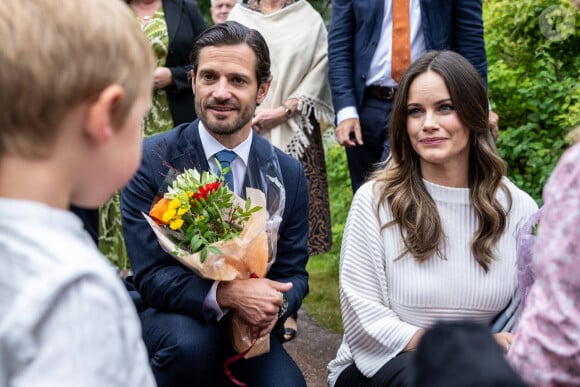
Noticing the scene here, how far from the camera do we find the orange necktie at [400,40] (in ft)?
14.5

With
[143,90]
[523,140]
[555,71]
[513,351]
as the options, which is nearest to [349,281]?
[513,351]

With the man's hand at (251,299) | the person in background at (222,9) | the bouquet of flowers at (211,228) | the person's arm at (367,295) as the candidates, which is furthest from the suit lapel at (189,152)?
the person in background at (222,9)

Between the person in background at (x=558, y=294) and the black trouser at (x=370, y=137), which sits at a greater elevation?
the person in background at (x=558, y=294)

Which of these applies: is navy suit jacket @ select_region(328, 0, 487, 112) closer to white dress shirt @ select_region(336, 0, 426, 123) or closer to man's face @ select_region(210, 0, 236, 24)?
white dress shirt @ select_region(336, 0, 426, 123)

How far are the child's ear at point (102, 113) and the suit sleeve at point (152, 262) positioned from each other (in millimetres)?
1647

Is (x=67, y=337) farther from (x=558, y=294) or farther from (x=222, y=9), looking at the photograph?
(x=222, y=9)

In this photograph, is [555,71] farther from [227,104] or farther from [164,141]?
[164,141]

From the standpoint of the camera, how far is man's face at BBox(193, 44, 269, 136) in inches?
139

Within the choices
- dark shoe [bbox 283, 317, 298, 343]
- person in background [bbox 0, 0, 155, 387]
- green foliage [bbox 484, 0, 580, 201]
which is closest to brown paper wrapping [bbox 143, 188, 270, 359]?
person in background [bbox 0, 0, 155, 387]

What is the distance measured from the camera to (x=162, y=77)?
16.1 ft

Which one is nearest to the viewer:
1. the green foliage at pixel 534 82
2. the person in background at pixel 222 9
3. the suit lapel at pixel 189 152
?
the suit lapel at pixel 189 152

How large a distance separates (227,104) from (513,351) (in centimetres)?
216

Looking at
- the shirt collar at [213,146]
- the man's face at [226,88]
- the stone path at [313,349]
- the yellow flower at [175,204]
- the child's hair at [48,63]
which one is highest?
the child's hair at [48,63]

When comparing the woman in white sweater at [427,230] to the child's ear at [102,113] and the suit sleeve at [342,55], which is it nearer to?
the suit sleeve at [342,55]
